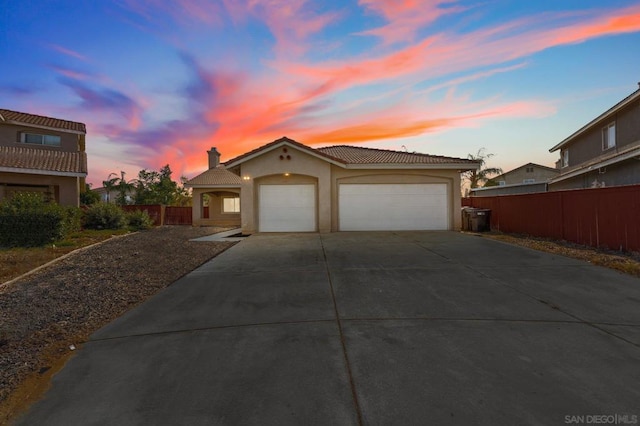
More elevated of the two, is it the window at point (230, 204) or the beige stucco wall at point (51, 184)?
the beige stucco wall at point (51, 184)

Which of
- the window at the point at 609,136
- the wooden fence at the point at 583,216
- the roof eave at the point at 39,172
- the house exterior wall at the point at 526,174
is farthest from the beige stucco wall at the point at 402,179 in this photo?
the house exterior wall at the point at 526,174

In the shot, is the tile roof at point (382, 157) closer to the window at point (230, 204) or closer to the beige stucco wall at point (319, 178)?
the beige stucco wall at point (319, 178)

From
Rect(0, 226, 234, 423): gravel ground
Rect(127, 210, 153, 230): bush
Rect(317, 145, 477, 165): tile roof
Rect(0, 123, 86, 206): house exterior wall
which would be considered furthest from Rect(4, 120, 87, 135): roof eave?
Rect(317, 145, 477, 165): tile roof

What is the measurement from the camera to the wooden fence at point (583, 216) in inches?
332

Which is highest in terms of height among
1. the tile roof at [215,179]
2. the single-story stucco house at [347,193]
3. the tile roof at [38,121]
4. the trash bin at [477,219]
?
the tile roof at [38,121]

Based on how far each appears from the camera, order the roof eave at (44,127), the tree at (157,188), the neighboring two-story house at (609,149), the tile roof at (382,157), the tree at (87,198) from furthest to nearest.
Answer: the tree at (157,188) → the tree at (87,198) → the roof eave at (44,127) → the tile roof at (382,157) → the neighboring two-story house at (609,149)

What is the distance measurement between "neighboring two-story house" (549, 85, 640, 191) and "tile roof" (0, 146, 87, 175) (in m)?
27.6

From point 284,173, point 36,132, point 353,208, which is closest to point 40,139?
Answer: point 36,132

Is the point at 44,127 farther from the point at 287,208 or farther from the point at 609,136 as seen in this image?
the point at 609,136

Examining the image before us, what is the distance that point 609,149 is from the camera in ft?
56.1

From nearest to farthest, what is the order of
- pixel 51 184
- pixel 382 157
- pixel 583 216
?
pixel 583 216
pixel 382 157
pixel 51 184

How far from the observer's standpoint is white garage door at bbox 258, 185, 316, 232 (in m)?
14.9

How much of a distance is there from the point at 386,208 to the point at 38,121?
76.5 ft

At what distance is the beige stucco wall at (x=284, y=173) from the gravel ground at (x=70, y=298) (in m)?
4.93
